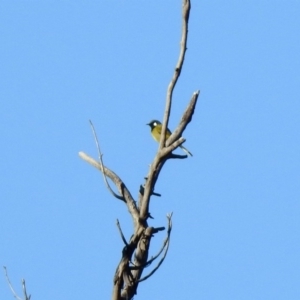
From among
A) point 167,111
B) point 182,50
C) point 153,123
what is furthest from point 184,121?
point 153,123

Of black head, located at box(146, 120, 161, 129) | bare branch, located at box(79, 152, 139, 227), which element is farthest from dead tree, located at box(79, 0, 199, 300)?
black head, located at box(146, 120, 161, 129)

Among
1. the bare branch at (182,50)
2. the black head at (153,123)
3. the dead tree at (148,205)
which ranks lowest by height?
the dead tree at (148,205)

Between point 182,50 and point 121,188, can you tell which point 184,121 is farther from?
point 121,188

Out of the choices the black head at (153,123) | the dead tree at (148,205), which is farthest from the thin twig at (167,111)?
the black head at (153,123)

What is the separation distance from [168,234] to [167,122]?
2.27 ft

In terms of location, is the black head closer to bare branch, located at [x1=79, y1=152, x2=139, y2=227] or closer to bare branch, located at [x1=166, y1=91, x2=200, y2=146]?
bare branch, located at [x1=79, y1=152, x2=139, y2=227]

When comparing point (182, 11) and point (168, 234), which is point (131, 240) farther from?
point (182, 11)

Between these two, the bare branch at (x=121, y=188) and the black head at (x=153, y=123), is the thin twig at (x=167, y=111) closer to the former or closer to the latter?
the bare branch at (x=121, y=188)

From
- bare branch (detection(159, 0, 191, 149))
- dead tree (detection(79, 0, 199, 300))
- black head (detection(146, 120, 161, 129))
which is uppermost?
black head (detection(146, 120, 161, 129))

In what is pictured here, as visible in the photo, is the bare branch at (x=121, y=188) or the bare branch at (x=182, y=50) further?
the bare branch at (x=121, y=188)

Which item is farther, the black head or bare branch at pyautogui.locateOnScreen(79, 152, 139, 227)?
the black head

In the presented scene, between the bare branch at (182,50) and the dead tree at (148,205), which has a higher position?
the bare branch at (182,50)

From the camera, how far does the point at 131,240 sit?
4570mm

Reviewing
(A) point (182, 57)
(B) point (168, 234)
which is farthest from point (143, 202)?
(A) point (182, 57)
